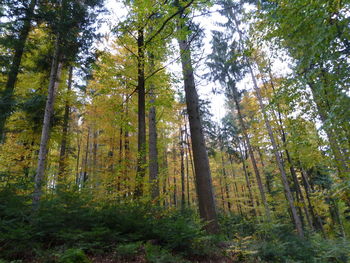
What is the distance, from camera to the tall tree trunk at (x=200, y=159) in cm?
610

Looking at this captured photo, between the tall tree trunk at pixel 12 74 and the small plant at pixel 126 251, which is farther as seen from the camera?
the tall tree trunk at pixel 12 74

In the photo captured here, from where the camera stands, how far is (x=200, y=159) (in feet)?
21.3

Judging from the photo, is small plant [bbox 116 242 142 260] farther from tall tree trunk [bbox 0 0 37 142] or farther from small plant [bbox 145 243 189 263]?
tall tree trunk [bbox 0 0 37 142]

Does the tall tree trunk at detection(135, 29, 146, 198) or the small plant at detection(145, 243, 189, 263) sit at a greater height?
the tall tree trunk at detection(135, 29, 146, 198)

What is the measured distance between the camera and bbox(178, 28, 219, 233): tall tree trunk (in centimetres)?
610

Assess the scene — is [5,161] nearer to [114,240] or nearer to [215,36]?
[114,240]

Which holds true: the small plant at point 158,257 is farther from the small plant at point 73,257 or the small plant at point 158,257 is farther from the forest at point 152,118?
the small plant at point 73,257

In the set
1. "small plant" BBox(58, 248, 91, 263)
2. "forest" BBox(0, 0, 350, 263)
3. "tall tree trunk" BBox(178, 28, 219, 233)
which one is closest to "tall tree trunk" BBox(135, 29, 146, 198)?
"forest" BBox(0, 0, 350, 263)

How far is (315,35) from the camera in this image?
4.17 meters

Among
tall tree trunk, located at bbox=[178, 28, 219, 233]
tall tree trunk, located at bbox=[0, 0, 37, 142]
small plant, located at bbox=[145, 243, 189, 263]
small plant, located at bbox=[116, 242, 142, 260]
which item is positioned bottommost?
small plant, located at bbox=[145, 243, 189, 263]

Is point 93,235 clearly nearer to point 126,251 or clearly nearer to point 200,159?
point 126,251

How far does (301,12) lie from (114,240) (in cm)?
623

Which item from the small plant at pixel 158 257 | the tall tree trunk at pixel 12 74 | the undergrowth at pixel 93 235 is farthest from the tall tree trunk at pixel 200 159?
the tall tree trunk at pixel 12 74

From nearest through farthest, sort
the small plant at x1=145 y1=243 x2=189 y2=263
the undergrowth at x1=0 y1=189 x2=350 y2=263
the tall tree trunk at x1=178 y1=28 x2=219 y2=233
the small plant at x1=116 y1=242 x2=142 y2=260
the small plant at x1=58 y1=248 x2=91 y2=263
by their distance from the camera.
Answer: the small plant at x1=58 y1=248 x2=91 y2=263 → the undergrowth at x1=0 y1=189 x2=350 y2=263 → the small plant at x1=145 y1=243 x2=189 y2=263 → the small plant at x1=116 y1=242 x2=142 y2=260 → the tall tree trunk at x1=178 y1=28 x2=219 y2=233
